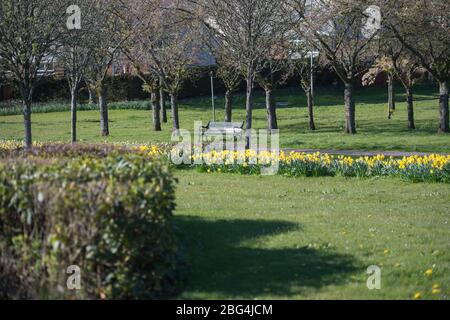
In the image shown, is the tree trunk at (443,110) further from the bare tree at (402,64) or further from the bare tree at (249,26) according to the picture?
the bare tree at (249,26)

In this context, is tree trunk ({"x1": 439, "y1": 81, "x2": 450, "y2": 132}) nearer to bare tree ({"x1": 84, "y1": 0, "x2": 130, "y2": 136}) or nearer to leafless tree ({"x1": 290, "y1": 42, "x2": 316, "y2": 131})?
leafless tree ({"x1": 290, "y1": 42, "x2": 316, "y2": 131})

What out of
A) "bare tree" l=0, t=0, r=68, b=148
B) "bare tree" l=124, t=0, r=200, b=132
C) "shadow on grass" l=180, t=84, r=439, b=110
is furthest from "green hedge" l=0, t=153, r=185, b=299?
"shadow on grass" l=180, t=84, r=439, b=110

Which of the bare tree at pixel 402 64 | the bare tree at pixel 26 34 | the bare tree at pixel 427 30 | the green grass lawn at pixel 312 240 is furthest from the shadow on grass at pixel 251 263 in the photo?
the bare tree at pixel 402 64

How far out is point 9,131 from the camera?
29188 mm

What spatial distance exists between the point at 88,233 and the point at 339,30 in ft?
71.5

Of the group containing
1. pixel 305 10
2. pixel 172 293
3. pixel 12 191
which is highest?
pixel 305 10

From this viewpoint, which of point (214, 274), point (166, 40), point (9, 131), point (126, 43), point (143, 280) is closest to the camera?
point (143, 280)

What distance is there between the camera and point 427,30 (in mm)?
24625

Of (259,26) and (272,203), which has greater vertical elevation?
(259,26)

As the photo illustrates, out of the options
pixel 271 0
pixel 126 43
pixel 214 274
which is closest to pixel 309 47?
pixel 126 43

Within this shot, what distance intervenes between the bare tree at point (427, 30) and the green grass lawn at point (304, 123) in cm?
219

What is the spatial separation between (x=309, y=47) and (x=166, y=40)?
566 centimetres

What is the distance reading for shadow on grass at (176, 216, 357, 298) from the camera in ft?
22.1

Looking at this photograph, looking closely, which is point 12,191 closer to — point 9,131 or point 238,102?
point 9,131
